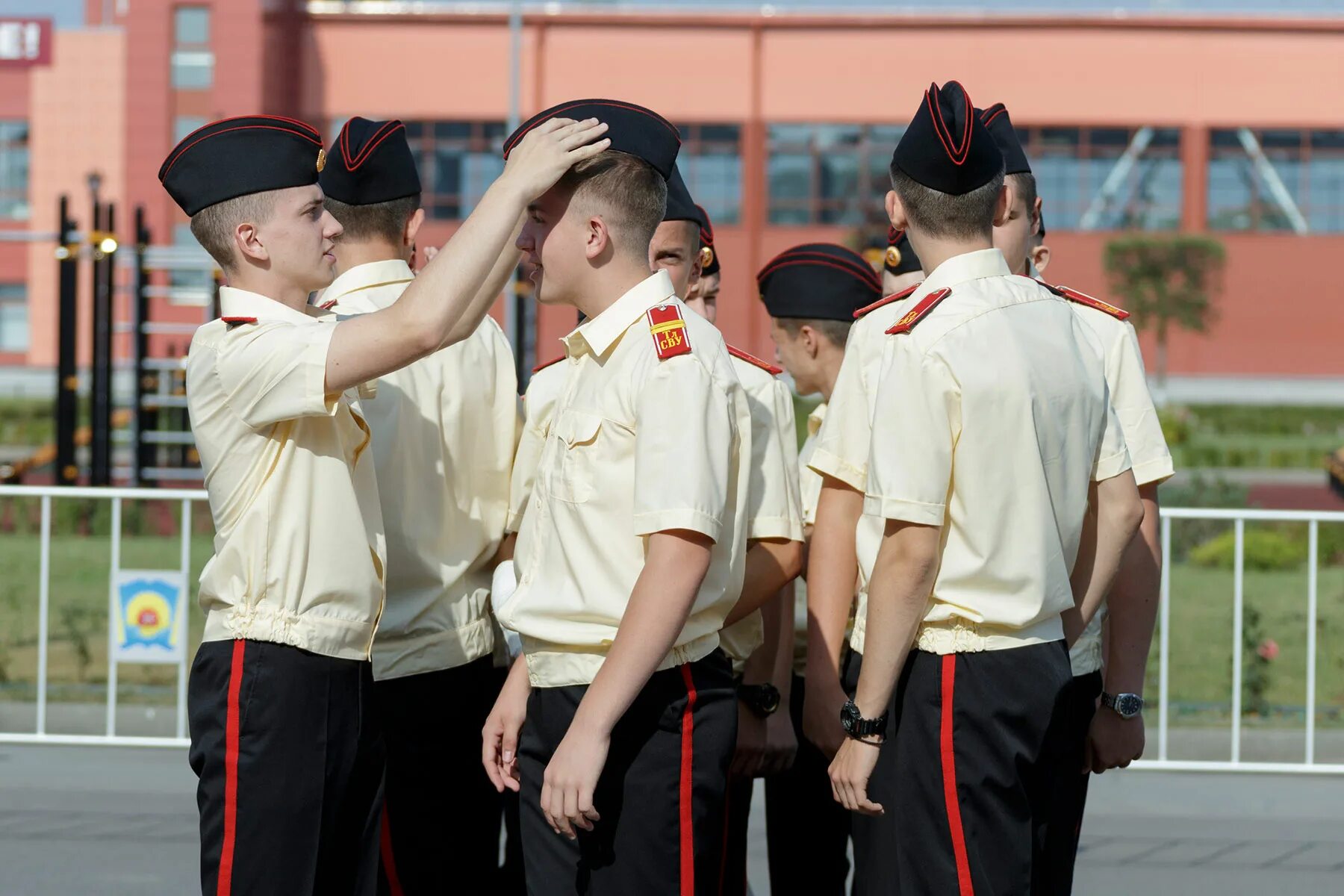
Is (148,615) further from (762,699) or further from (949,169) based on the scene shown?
(949,169)

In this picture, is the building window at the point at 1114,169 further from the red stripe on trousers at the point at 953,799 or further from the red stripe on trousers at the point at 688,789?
the red stripe on trousers at the point at 688,789

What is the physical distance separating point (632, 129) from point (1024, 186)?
1125mm

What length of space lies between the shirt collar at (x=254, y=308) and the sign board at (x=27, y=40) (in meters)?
20.6

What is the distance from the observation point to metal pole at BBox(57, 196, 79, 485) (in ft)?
37.7

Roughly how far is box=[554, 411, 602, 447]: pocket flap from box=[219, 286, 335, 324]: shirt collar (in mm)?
507

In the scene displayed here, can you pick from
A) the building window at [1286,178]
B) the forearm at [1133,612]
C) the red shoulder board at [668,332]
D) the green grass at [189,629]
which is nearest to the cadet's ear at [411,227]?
the red shoulder board at [668,332]

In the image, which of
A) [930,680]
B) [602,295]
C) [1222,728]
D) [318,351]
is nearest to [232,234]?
[318,351]

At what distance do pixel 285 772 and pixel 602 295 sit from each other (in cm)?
99

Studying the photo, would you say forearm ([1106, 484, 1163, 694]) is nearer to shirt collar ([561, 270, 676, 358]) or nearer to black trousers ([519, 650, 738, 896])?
black trousers ([519, 650, 738, 896])

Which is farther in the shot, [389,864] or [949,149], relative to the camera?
[389,864]

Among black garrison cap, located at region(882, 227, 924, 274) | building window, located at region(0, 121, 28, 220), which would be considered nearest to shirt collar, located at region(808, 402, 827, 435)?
black garrison cap, located at region(882, 227, 924, 274)

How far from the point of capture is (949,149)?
8.75 feet

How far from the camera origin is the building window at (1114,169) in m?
39.6

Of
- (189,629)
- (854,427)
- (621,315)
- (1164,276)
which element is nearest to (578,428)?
(621,315)
